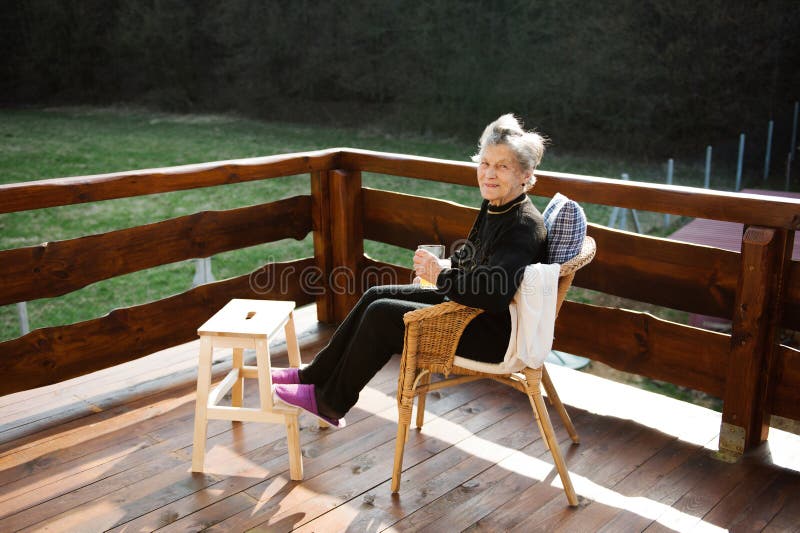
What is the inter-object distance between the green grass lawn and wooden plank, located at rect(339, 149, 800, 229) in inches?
255

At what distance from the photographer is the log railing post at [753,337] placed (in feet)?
7.59

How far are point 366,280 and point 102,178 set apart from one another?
137 centimetres

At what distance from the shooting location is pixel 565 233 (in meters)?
2.15

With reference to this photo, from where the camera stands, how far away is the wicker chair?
2117 millimetres

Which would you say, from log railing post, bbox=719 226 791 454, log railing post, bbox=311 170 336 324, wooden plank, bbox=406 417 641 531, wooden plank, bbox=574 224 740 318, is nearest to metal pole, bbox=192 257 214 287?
log railing post, bbox=311 170 336 324

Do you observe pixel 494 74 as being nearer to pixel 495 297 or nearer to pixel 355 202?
pixel 355 202

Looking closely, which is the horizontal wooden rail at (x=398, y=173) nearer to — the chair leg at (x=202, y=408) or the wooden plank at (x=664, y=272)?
the wooden plank at (x=664, y=272)

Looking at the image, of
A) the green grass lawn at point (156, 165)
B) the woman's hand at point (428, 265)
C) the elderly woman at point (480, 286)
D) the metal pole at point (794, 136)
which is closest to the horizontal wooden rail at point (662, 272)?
the elderly woman at point (480, 286)

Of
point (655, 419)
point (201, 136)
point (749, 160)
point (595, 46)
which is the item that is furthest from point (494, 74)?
point (655, 419)

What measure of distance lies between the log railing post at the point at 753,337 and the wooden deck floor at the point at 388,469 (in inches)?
4.3

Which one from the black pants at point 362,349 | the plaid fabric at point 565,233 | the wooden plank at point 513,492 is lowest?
the wooden plank at point 513,492

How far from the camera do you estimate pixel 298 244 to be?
1114cm

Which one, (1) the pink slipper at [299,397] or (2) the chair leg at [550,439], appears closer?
(2) the chair leg at [550,439]

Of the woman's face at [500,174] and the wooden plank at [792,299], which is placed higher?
the woman's face at [500,174]
